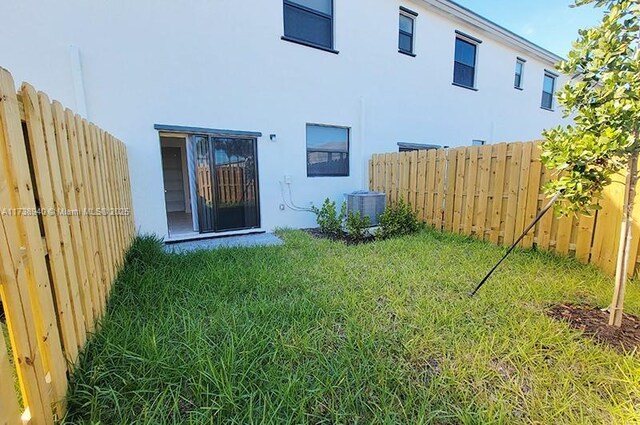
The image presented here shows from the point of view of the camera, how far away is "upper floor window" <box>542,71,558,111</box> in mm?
10687

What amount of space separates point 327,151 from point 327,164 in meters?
0.31

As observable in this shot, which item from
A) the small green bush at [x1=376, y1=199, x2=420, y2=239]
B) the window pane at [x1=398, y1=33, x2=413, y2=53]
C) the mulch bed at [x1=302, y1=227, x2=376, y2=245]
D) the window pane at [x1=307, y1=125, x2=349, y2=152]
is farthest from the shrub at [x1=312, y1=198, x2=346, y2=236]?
the window pane at [x1=398, y1=33, x2=413, y2=53]

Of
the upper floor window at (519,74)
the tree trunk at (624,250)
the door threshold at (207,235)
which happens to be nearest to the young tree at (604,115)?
the tree trunk at (624,250)

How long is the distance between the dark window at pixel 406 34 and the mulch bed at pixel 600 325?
695 cm

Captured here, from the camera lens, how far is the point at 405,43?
7359 millimetres

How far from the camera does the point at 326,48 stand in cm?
613

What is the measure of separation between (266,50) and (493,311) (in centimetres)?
572

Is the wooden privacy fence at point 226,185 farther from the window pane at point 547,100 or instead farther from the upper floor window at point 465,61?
the window pane at point 547,100

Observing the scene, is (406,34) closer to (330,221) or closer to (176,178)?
(330,221)

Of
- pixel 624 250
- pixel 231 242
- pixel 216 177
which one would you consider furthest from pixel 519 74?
pixel 231 242

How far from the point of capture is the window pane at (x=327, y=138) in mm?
6316

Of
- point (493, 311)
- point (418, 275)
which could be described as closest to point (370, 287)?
point (418, 275)

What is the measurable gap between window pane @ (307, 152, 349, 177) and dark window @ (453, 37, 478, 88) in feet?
15.2

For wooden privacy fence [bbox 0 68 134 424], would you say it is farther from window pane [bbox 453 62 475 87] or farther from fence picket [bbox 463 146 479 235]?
window pane [bbox 453 62 475 87]
